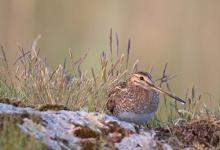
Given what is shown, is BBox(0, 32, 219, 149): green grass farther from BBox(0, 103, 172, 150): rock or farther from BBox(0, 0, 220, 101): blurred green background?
BBox(0, 0, 220, 101): blurred green background

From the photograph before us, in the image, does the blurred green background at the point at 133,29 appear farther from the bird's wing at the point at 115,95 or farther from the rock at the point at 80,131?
the rock at the point at 80,131

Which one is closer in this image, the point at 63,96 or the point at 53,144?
the point at 53,144

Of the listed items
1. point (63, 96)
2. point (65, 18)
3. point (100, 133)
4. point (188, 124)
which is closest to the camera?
point (100, 133)

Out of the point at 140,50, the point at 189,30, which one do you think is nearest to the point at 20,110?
the point at 140,50

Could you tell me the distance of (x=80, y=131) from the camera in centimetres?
686

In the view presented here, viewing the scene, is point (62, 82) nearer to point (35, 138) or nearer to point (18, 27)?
point (35, 138)

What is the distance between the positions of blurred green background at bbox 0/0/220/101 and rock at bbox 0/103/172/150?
10.1 meters

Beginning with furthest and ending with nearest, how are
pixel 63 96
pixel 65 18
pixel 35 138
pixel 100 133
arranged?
pixel 65 18
pixel 63 96
pixel 100 133
pixel 35 138

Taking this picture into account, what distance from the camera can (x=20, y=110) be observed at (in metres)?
7.03

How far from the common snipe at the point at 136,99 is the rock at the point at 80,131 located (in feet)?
2.28

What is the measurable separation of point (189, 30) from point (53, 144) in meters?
15.3

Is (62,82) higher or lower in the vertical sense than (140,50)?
higher

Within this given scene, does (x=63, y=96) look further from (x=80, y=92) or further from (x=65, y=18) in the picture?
(x=65, y=18)

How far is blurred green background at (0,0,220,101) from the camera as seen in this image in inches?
741
